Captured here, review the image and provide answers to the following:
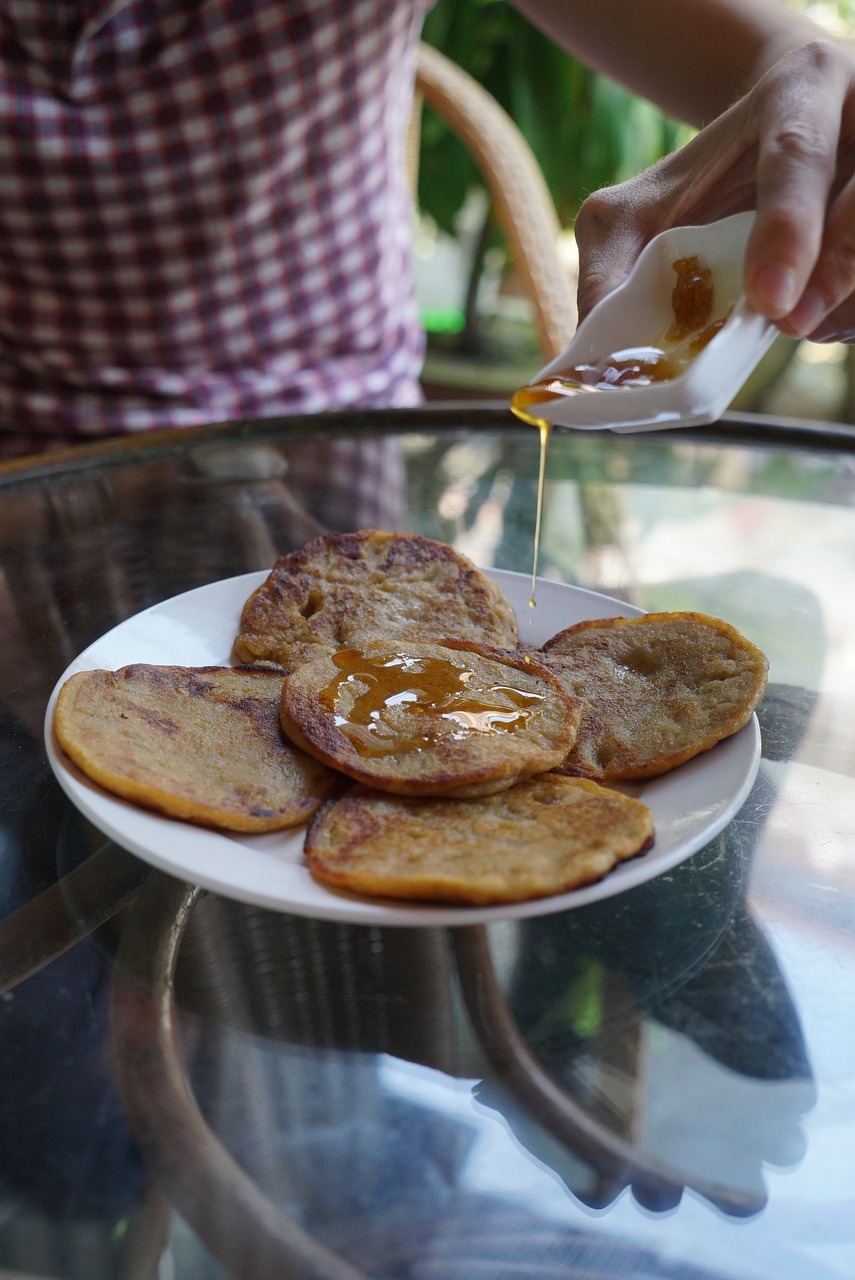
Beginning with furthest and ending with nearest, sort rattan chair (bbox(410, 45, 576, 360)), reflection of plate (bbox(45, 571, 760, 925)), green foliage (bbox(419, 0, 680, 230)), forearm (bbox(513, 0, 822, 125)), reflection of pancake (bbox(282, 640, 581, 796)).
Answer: green foliage (bbox(419, 0, 680, 230)), rattan chair (bbox(410, 45, 576, 360)), forearm (bbox(513, 0, 822, 125)), reflection of pancake (bbox(282, 640, 581, 796)), reflection of plate (bbox(45, 571, 760, 925))

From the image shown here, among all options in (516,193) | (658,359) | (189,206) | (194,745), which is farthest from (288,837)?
(516,193)

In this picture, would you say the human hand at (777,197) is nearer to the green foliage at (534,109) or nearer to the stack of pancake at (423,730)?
the stack of pancake at (423,730)

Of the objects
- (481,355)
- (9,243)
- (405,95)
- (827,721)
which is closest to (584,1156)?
(827,721)

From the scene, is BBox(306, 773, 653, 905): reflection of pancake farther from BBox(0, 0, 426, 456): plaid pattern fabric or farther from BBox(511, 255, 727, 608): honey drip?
BBox(0, 0, 426, 456): plaid pattern fabric

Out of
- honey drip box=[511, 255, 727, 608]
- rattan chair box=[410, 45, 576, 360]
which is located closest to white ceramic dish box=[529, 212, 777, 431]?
honey drip box=[511, 255, 727, 608]

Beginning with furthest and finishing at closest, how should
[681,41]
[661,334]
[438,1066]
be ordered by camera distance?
[681,41], [661,334], [438,1066]

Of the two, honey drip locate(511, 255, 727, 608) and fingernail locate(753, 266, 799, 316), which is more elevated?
fingernail locate(753, 266, 799, 316)

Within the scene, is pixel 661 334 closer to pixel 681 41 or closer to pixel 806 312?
pixel 806 312
